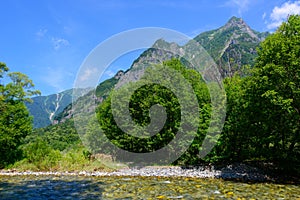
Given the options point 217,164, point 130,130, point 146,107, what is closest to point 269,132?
point 217,164

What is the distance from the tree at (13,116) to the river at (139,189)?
17.6 ft

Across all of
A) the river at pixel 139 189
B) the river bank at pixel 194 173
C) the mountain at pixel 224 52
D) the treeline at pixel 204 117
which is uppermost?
the mountain at pixel 224 52

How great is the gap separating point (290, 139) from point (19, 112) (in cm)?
1755

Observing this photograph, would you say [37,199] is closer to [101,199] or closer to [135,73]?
[101,199]

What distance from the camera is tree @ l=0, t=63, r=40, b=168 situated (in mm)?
18812

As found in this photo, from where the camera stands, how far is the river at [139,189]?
33.1 feet

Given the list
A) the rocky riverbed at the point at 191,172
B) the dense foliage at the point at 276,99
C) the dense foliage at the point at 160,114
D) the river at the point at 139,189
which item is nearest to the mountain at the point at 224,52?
the dense foliage at the point at 276,99

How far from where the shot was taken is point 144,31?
60.6 feet

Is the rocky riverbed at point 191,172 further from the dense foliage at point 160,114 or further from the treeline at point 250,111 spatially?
the dense foliage at point 160,114

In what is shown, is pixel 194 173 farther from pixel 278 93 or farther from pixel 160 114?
pixel 278 93

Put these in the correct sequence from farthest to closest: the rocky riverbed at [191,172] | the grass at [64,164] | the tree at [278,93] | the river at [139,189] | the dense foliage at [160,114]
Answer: the grass at [64,164] → the dense foliage at [160,114] → the rocky riverbed at [191,172] → the tree at [278,93] → the river at [139,189]

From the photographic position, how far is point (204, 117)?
55.1 feet

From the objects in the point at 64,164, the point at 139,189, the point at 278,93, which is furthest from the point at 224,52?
the point at 139,189

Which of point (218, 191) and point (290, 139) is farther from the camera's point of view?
point (290, 139)
